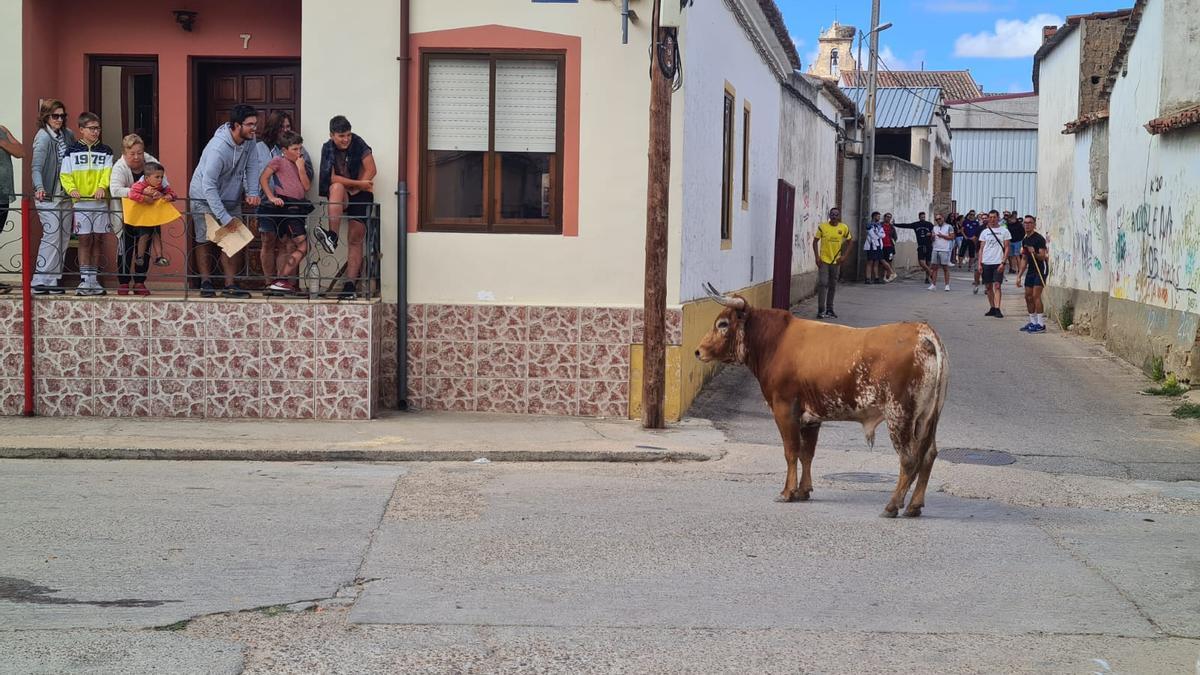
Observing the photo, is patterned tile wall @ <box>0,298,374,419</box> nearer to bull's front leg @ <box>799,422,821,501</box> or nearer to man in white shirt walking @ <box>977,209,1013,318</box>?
bull's front leg @ <box>799,422,821,501</box>

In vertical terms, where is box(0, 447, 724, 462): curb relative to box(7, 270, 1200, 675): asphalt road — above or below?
above

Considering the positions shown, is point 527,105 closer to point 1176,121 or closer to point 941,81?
point 1176,121

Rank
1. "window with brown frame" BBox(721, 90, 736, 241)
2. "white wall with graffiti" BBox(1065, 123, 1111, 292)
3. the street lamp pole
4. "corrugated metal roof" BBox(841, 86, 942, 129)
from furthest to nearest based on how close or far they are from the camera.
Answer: "corrugated metal roof" BBox(841, 86, 942, 129)
the street lamp pole
"white wall with graffiti" BBox(1065, 123, 1111, 292)
"window with brown frame" BBox(721, 90, 736, 241)

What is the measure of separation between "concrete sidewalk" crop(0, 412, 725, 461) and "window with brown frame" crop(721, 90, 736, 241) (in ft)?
13.7

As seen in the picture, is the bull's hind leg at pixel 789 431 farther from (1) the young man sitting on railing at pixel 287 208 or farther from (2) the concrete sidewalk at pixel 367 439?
(1) the young man sitting on railing at pixel 287 208

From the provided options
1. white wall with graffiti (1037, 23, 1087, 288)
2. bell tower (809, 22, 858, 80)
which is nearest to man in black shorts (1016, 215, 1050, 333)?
white wall with graffiti (1037, 23, 1087, 288)

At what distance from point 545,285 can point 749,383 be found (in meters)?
4.52

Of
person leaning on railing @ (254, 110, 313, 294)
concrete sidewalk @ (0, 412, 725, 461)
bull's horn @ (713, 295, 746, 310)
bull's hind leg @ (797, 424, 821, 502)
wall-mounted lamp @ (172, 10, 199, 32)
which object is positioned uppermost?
wall-mounted lamp @ (172, 10, 199, 32)

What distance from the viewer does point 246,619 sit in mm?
6172

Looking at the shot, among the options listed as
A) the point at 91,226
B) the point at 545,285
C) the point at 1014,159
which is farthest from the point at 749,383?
the point at 1014,159

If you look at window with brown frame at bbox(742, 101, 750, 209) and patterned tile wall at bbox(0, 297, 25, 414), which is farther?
window with brown frame at bbox(742, 101, 750, 209)

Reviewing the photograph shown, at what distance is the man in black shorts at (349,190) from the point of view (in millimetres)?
12180

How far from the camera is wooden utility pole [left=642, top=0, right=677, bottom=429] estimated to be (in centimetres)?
1184

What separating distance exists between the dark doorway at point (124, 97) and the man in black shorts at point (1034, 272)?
14.7 metres
